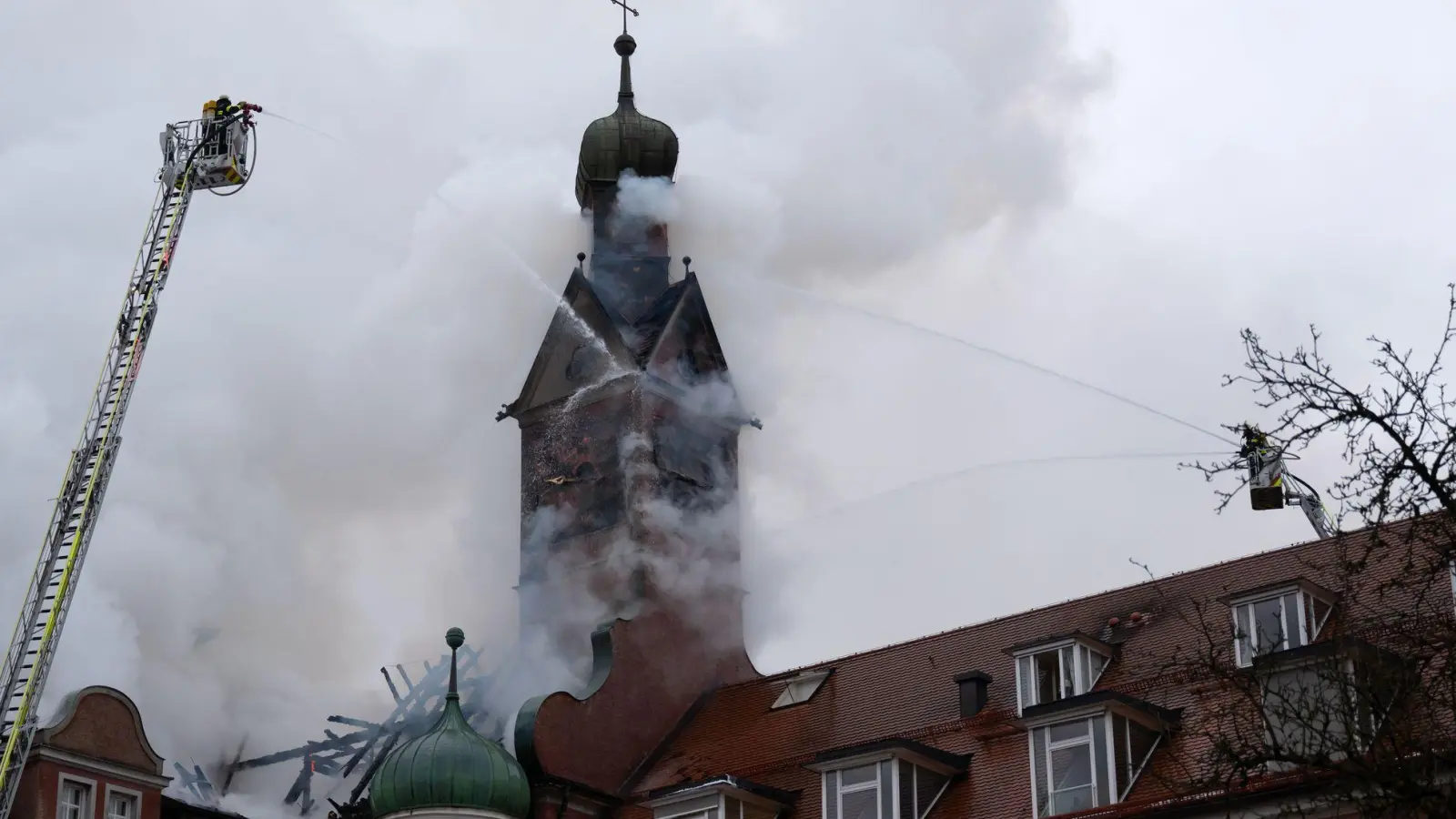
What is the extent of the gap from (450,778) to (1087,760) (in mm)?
14585

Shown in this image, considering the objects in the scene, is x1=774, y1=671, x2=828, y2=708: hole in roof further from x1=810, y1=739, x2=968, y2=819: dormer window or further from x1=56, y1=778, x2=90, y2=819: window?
x1=56, y1=778, x2=90, y2=819: window

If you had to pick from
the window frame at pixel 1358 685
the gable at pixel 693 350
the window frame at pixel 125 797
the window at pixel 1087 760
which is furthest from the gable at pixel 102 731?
the window frame at pixel 1358 685

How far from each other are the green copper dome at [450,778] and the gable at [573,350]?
13771mm

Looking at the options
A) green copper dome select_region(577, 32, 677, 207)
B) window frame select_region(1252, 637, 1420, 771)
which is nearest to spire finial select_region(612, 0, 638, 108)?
green copper dome select_region(577, 32, 677, 207)

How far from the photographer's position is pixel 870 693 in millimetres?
56219

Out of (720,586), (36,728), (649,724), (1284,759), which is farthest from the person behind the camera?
(720,586)

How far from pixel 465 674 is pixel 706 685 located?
7.39 m

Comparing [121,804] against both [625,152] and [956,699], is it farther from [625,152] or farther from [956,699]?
[625,152]

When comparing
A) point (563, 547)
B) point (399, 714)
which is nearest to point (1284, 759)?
point (563, 547)

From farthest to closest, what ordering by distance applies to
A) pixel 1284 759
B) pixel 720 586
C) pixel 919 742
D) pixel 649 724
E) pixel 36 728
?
1. pixel 720 586
2. pixel 649 724
3. pixel 36 728
4. pixel 919 742
5. pixel 1284 759

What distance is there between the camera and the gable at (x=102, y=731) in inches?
2093

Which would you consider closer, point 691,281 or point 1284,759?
point 1284,759

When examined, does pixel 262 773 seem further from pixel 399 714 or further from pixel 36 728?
pixel 36 728

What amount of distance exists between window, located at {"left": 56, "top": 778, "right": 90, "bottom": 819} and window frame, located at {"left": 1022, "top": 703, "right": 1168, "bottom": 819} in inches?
806
